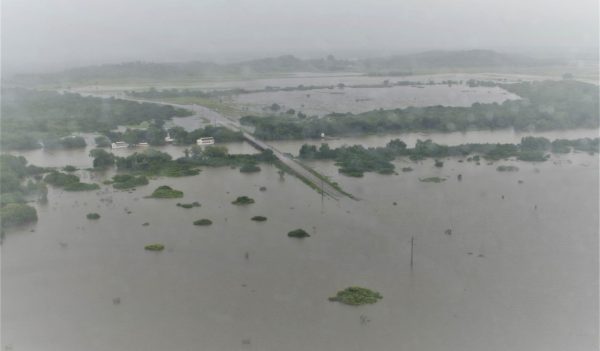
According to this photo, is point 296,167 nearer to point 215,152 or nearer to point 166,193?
point 215,152

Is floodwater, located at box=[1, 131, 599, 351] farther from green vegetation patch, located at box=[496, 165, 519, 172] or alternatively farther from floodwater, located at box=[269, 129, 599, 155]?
floodwater, located at box=[269, 129, 599, 155]

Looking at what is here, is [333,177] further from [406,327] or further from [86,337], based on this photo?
[86,337]

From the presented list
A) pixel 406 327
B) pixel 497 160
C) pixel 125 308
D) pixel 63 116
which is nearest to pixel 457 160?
pixel 497 160

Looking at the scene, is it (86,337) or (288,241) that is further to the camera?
(288,241)

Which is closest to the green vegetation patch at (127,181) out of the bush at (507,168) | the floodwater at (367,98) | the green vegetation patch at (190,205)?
the green vegetation patch at (190,205)

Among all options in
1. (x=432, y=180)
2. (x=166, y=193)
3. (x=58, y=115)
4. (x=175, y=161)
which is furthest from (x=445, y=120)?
(x=58, y=115)
